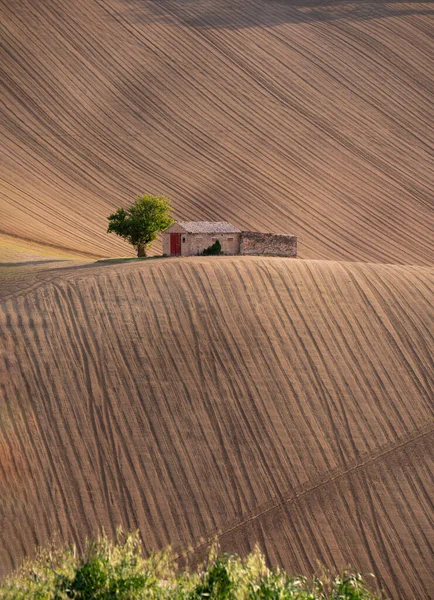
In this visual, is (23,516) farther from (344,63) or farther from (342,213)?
(344,63)

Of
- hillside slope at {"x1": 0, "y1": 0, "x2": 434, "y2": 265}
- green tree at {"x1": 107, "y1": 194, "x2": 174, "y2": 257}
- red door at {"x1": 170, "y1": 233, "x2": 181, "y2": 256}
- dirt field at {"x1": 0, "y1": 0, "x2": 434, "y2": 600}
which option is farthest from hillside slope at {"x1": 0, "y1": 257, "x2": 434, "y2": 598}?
hillside slope at {"x1": 0, "y1": 0, "x2": 434, "y2": 265}

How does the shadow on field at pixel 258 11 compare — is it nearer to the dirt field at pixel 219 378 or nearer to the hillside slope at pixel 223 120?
the hillside slope at pixel 223 120

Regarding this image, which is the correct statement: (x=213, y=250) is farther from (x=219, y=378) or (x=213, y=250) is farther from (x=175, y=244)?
(x=219, y=378)

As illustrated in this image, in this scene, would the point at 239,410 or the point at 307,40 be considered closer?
the point at 239,410

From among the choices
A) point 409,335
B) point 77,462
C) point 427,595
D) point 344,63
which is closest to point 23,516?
point 77,462

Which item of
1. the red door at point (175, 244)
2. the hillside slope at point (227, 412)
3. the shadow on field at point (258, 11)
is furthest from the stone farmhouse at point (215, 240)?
the shadow on field at point (258, 11)
